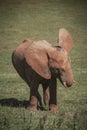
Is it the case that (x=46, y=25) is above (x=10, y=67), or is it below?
below

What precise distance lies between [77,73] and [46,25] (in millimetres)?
16615

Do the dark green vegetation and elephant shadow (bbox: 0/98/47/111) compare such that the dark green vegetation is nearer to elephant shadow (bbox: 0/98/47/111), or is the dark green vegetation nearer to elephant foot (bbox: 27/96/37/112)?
elephant shadow (bbox: 0/98/47/111)

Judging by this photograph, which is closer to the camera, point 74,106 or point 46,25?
point 74,106

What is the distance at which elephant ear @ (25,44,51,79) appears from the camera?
13664 millimetres

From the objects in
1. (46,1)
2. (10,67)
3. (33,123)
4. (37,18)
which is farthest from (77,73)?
(46,1)

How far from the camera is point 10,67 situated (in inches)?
931

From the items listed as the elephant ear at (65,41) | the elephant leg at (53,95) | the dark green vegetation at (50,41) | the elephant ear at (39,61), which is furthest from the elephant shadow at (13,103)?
the elephant ear at (65,41)

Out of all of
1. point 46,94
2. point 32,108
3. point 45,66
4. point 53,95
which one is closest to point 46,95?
point 46,94

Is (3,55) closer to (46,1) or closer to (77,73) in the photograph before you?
(77,73)

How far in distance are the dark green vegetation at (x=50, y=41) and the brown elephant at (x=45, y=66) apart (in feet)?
1.56

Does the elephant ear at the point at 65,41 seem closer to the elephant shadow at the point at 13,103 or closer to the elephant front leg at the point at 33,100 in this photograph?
the elephant front leg at the point at 33,100

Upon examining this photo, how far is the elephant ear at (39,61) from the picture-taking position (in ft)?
44.8

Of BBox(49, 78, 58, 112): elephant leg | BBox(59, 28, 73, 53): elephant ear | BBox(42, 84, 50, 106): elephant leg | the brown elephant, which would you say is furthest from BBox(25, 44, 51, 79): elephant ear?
BBox(42, 84, 50, 106): elephant leg

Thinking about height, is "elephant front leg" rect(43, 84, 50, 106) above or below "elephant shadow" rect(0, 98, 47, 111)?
above
